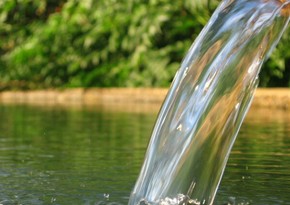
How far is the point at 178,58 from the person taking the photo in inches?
524

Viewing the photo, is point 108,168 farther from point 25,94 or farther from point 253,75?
point 25,94

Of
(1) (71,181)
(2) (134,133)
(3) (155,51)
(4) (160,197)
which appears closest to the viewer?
(4) (160,197)

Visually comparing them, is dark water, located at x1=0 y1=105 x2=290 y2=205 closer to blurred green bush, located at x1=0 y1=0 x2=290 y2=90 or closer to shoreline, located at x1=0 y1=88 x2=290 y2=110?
shoreline, located at x1=0 y1=88 x2=290 y2=110

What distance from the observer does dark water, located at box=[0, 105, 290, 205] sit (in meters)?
4.04

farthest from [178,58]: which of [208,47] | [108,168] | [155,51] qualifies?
[208,47]

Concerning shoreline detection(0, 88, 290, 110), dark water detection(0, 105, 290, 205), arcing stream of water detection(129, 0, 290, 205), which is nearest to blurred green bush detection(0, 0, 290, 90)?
shoreline detection(0, 88, 290, 110)

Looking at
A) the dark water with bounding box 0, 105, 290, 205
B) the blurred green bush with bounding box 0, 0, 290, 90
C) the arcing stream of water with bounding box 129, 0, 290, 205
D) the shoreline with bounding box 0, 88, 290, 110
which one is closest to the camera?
the arcing stream of water with bounding box 129, 0, 290, 205

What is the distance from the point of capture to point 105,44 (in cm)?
1391

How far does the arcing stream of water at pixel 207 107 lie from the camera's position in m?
3.69

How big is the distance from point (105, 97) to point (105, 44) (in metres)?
1.21

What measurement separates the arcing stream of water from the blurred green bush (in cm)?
814

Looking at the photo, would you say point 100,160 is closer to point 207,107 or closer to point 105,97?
point 207,107

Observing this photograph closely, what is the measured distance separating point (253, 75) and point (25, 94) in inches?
422

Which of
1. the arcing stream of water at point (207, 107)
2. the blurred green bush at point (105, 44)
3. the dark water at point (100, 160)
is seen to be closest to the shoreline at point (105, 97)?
the blurred green bush at point (105, 44)
